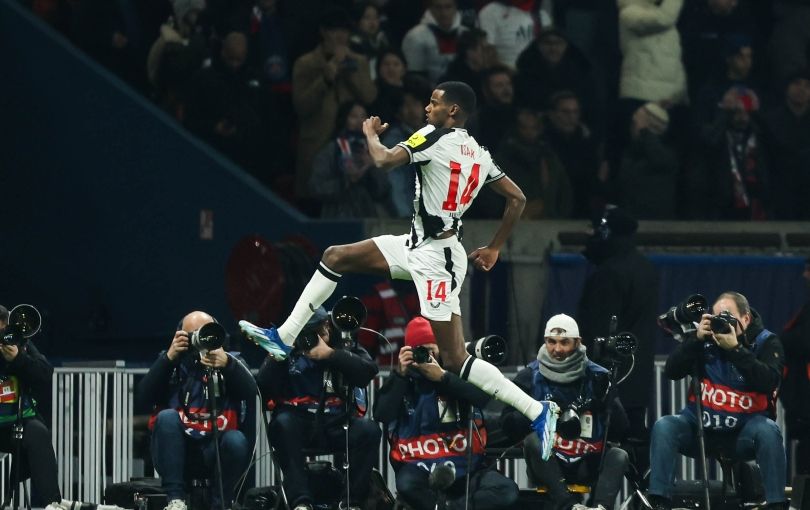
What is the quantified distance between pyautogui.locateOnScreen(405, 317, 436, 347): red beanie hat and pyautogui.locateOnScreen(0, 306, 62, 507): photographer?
223cm

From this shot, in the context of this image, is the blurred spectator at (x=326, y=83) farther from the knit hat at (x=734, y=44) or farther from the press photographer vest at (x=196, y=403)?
the press photographer vest at (x=196, y=403)

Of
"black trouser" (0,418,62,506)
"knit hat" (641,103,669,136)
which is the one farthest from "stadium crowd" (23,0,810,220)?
"black trouser" (0,418,62,506)

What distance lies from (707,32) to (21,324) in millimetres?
7543

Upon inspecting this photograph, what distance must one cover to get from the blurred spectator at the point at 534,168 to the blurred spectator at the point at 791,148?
6.13 ft

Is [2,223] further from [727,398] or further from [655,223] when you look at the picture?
[727,398]

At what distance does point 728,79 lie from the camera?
58.1 feet

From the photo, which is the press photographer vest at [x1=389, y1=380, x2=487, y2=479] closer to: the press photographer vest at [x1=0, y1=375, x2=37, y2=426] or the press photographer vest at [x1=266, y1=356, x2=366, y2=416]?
the press photographer vest at [x1=266, y1=356, x2=366, y2=416]

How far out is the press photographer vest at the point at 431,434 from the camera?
41.3 feet

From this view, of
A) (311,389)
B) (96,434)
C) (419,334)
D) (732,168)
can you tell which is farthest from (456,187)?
(732,168)

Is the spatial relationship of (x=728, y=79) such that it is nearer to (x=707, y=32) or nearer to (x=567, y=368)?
(x=707, y=32)

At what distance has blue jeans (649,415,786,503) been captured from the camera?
41.9 feet

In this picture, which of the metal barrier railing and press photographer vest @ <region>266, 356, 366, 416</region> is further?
the metal barrier railing

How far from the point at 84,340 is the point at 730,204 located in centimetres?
551

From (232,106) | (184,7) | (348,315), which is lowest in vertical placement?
(348,315)
